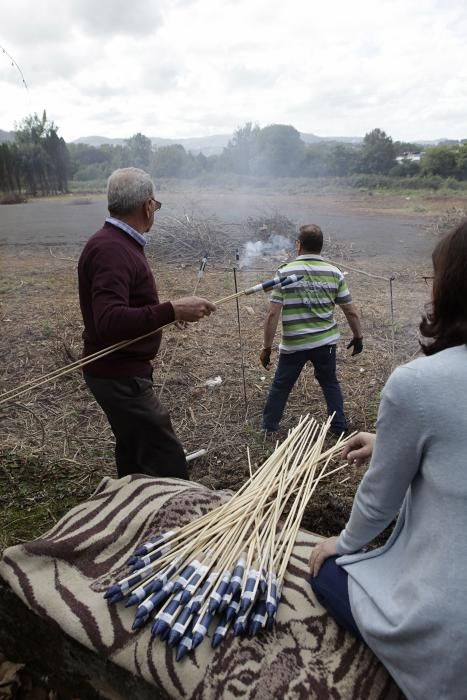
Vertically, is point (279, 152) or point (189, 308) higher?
point (279, 152)

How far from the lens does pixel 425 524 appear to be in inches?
47.7

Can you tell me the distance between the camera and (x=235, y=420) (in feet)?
13.3

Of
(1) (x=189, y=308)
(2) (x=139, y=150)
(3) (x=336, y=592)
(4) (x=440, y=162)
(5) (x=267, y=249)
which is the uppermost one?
(2) (x=139, y=150)

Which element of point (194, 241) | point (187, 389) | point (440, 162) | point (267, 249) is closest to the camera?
point (187, 389)

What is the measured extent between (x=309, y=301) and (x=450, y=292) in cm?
231

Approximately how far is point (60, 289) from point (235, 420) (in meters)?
4.83

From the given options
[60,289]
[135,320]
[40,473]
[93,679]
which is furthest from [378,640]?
[60,289]

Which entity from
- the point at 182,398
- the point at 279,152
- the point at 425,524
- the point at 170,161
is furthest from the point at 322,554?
the point at 170,161

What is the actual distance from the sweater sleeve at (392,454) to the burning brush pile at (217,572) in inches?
17.2

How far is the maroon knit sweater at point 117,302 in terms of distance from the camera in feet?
7.49

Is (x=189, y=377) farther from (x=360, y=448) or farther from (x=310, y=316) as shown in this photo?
(x=360, y=448)

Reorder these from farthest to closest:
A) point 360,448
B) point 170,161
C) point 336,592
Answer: point 170,161, point 360,448, point 336,592

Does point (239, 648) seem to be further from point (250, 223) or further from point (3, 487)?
point (250, 223)

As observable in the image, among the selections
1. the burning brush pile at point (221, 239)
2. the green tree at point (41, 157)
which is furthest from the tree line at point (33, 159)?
the burning brush pile at point (221, 239)
